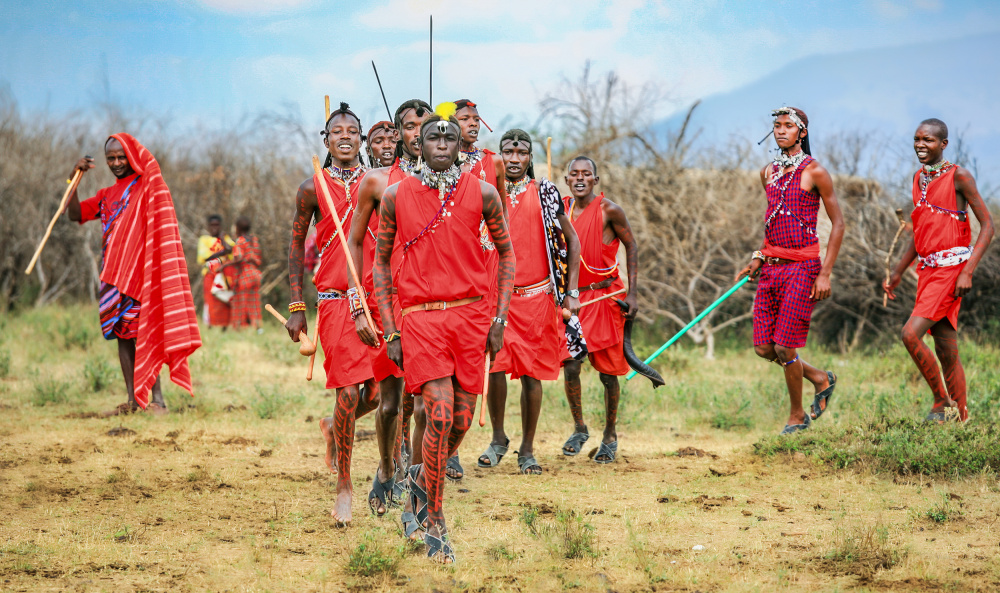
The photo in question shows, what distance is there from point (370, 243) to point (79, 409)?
460 cm

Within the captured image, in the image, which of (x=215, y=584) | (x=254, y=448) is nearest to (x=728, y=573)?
(x=215, y=584)

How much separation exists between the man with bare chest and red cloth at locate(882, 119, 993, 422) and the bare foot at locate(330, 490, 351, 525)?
4.27 metres

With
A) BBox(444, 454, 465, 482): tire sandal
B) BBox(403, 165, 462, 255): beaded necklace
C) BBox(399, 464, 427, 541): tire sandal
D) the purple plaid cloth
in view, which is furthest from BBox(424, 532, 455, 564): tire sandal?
the purple plaid cloth

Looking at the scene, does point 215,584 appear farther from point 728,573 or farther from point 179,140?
point 179,140

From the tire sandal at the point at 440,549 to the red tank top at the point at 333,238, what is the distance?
147 cm

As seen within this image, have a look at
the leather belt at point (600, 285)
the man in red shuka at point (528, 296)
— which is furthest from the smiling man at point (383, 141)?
the leather belt at point (600, 285)

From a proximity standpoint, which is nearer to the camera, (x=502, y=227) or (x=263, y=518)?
(x=502, y=227)

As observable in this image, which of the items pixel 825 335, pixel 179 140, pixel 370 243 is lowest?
pixel 825 335

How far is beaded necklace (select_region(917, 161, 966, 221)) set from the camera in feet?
22.1

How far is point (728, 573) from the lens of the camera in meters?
3.96

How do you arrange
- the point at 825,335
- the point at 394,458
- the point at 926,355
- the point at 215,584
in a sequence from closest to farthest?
1. the point at 215,584
2. the point at 394,458
3. the point at 926,355
4. the point at 825,335

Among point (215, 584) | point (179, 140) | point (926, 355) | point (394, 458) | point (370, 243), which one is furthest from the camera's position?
point (179, 140)

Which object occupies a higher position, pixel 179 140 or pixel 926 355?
pixel 179 140

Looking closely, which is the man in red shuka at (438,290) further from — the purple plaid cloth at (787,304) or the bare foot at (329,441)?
the purple plaid cloth at (787,304)
